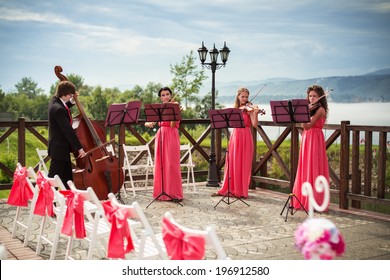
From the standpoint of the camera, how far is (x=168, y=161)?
692 centimetres

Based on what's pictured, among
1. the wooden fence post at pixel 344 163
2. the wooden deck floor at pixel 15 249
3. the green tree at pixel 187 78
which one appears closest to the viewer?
the wooden deck floor at pixel 15 249

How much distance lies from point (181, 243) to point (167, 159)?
4.35 metres

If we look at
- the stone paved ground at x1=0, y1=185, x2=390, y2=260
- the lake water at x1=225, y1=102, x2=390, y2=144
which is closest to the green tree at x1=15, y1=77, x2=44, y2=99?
the lake water at x1=225, y1=102, x2=390, y2=144

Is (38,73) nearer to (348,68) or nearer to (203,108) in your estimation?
(203,108)

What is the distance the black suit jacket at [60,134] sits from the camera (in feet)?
18.0

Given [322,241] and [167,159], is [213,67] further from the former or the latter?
[322,241]

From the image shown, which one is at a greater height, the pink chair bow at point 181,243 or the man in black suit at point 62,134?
the man in black suit at point 62,134

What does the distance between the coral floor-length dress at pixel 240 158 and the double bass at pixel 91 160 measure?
5.67 feet

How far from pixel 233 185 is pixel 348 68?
30.1ft

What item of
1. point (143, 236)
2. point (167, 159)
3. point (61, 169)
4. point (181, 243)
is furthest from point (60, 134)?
point (181, 243)

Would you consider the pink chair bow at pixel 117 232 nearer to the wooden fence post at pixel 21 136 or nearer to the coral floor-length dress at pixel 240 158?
the coral floor-length dress at pixel 240 158

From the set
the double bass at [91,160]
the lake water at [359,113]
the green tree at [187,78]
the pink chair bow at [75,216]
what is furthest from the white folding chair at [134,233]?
the green tree at [187,78]

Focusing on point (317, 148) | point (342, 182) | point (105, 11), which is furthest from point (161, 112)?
point (105, 11)

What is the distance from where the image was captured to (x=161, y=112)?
6434mm
